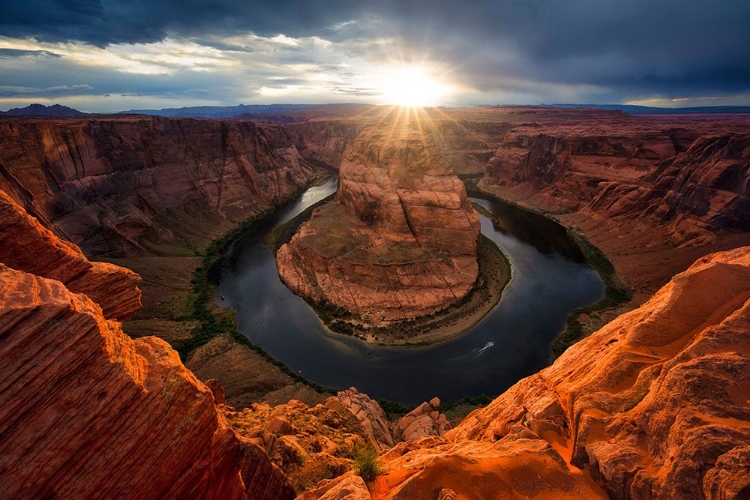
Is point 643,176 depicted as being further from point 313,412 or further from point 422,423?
point 313,412

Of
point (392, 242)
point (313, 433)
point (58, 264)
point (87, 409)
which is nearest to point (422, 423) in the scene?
point (313, 433)

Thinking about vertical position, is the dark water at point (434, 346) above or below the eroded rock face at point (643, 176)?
below

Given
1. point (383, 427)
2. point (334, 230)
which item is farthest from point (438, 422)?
point (334, 230)

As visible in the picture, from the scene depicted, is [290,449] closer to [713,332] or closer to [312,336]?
[713,332]

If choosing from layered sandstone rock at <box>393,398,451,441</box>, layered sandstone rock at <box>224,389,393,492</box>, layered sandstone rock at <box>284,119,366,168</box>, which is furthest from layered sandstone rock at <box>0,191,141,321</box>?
layered sandstone rock at <box>284,119,366,168</box>

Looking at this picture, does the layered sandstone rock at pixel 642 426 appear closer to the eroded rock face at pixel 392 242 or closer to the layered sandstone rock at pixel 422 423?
the layered sandstone rock at pixel 422 423

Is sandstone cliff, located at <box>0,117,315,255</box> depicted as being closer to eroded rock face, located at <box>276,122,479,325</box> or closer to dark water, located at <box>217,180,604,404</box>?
dark water, located at <box>217,180,604,404</box>

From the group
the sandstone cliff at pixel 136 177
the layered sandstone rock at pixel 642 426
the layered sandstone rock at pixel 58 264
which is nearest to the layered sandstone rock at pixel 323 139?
the sandstone cliff at pixel 136 177
